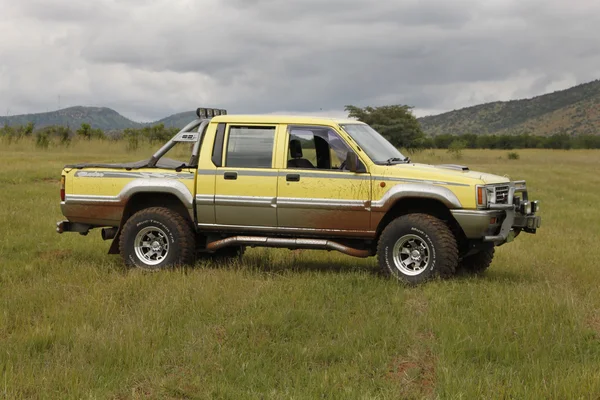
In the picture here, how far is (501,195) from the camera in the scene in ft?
28.2

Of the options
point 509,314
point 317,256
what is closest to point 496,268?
point 317,256

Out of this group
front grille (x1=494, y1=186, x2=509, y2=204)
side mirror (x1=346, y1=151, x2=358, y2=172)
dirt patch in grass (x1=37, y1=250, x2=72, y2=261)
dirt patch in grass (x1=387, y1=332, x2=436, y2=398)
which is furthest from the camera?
dirt patch in grass (x1=37, y1=250, x2=72, y2=261)

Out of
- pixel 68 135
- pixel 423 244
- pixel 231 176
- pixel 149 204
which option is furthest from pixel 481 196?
pixel 68 135

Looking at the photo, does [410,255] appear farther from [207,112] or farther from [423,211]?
[207,112]

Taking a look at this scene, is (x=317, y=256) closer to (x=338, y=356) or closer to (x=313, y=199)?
(x=313, y=199)

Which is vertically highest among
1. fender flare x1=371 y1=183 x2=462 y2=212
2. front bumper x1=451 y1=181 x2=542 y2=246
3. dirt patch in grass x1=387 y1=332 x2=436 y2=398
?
fender flare x1=371 y1=183 x2=462 y2=212

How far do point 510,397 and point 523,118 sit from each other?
15617cm

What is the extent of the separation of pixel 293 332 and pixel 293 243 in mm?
2594

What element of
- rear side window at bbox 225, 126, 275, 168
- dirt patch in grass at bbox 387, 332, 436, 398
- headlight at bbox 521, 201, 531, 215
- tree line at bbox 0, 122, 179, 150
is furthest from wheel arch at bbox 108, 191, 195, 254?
tree line at bbox 0, 122, 179, 150

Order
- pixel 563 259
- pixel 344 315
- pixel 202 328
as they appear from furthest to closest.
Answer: pixel 563 259 < pixel 344 315 < pixel 202 328

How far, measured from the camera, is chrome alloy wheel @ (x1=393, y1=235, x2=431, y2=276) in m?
8.56

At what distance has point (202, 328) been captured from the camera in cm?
646

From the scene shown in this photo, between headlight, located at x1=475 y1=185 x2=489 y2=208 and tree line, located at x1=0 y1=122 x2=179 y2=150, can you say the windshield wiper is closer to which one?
headlight, located at x1=475 y1=185 x2=489 y2=208

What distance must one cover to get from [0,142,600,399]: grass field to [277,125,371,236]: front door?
0.60m
